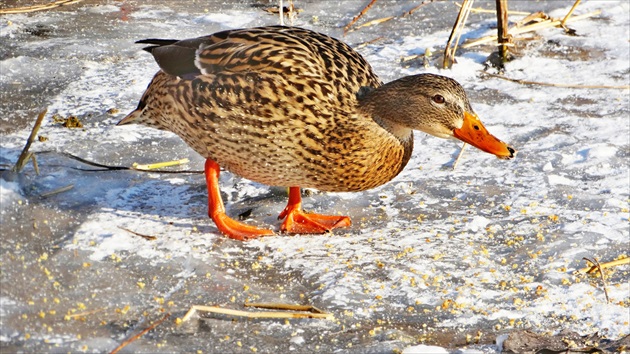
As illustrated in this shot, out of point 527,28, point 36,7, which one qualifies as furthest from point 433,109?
point 36,7

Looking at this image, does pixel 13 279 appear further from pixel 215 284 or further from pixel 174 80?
pixel 174 80

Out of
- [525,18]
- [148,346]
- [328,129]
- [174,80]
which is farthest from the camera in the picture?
[525,18]

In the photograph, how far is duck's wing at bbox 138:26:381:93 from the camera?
4.04 metres

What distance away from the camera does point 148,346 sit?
315 cm

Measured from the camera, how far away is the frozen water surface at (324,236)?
3379 millimetres

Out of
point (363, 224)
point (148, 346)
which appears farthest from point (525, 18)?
point (148, 346)

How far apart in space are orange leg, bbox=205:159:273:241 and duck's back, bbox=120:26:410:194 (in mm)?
117

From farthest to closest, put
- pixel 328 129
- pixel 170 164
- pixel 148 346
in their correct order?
pixel 170 164, pixel 328 129, pixel 148 346

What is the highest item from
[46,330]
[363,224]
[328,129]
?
[328,129]

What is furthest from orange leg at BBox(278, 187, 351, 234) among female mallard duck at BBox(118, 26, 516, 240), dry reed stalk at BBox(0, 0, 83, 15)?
dry reed stalk at BBox(0, 0, 83, 15)

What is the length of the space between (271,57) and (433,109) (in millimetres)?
756

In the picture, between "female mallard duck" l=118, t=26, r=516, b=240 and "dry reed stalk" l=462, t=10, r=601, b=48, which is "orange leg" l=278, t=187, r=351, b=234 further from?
"dry reed stalk" l=462, t=10, r=601, b=48

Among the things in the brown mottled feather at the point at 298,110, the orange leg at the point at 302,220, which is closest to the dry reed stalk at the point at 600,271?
the brown mottled feather at the point at 298,110

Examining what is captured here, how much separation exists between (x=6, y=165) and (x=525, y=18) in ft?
12.6
